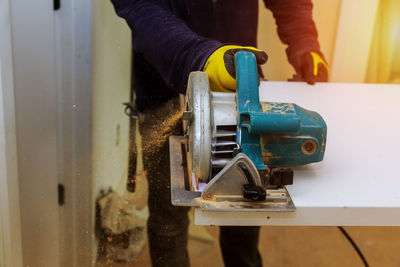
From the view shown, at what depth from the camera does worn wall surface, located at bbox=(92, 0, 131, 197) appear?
4.20 ft

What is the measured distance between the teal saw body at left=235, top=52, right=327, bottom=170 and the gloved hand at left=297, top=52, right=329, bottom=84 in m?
0.65

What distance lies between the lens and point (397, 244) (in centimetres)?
205

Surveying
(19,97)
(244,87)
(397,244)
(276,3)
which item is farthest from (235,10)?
(397,244)

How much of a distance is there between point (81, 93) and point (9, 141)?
0.33 meters

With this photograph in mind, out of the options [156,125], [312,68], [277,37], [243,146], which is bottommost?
[156,125]

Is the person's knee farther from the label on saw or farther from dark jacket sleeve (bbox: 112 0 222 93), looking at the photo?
→ the label on saw

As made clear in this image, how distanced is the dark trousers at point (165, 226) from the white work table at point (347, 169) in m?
0.43

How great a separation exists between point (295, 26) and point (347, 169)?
2.21 ft

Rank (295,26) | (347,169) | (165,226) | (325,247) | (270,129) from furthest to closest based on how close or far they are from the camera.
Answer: (325,247)
(165,226)
(295,26)
(347,169)
(270,129)

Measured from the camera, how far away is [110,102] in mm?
1396

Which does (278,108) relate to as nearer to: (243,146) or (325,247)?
(243,146)

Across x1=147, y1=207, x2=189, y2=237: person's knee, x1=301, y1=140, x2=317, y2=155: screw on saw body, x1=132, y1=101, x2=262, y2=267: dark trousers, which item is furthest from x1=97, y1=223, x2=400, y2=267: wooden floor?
x1=301, y1=140, x2=317, y2=155: screw on saw body

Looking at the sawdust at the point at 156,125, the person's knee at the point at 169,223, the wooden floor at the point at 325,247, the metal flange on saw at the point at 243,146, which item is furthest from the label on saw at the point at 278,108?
the wooden floor at the point at 325,247

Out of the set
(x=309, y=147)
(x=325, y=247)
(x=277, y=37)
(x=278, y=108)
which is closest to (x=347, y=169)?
(x=309, y=147)
